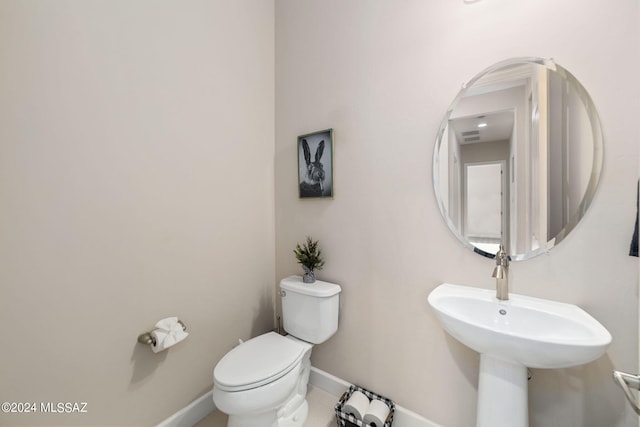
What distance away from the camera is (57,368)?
3.22 feet

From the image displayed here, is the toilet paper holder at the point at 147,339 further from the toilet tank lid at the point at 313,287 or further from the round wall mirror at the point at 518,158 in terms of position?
the round wall mirror at the point at 518,158

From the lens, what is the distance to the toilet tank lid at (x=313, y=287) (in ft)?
4.75

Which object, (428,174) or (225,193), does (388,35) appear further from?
(225,193)

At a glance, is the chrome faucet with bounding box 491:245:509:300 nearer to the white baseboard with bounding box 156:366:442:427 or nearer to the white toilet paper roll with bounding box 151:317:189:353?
the white baseboard with bounding box 156:366:442:427

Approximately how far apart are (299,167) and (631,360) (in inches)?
68.4

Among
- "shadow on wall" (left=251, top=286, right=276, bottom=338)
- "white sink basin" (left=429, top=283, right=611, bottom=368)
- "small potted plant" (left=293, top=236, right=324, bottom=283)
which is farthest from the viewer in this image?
"shadow on wall" (left=251, top=286, right=276, bottom=338)

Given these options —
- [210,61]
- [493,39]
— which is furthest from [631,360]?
[210,61]

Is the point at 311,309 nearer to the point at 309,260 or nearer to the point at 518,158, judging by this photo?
the point at 309,260

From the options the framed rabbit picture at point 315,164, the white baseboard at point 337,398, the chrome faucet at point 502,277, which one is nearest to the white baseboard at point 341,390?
the white baseboard at point 337,398

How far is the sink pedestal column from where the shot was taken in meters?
0.92

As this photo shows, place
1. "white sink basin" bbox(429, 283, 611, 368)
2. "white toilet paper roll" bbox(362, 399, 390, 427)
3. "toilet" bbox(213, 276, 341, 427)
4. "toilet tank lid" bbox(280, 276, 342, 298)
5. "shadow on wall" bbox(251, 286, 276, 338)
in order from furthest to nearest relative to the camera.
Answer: "shadow on wall" bbox(251, 286, 276, 338), "toilet tank lid" bbox(280, 276, 342, 298), "white toilet paper roll" bbox(362, 399, 390, 427), "toilet" bbox(213, 276, 341, 427), "white sink basin" bbox(429, 283, 611, 368)

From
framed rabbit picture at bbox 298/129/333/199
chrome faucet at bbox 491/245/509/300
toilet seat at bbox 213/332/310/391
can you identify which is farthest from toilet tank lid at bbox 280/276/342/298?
chrome faucet at bbox 491/245/509/300

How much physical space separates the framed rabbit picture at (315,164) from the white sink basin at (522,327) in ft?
2.89

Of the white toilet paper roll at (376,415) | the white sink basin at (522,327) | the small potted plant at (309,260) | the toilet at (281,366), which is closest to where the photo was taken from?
the white sink basin at (522,327)
